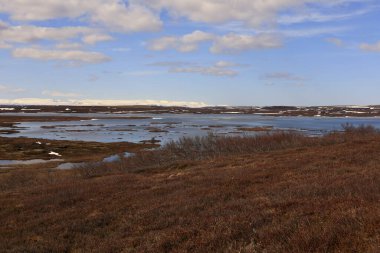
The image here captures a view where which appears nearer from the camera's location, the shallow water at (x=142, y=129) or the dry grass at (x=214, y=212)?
the dry grass at (x=214, y=212)

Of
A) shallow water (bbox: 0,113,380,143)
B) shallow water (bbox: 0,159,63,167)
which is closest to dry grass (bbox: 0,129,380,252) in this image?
shallow water (bbox: 0,159,63,167)

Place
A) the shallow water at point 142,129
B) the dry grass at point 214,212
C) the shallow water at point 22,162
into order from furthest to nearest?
1. the shallow water at point 142,129
2. the shallow water at point 22,162
3. the dry grass at point 214,212

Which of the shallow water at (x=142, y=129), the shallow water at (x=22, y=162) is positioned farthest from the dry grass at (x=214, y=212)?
the shallow water at (x=142, y=129)

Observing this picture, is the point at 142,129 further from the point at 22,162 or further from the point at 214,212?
the point at 214,212

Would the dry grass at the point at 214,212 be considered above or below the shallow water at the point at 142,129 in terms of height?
above

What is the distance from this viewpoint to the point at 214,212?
12188mm

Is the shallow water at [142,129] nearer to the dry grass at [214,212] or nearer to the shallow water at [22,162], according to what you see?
the shallow water at [22,162]

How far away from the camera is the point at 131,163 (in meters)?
36.8

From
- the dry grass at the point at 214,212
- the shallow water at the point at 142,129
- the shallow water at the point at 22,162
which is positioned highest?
the dry grass at the point at 214,212

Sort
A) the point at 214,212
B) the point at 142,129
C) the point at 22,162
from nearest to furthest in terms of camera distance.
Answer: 1. the point at 214,212
2. the point at 22,162
3. the point at 142,129

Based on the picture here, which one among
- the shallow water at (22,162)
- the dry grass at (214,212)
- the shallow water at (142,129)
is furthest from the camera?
the shallow water at (142,129)

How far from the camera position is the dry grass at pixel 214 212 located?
8219 mm

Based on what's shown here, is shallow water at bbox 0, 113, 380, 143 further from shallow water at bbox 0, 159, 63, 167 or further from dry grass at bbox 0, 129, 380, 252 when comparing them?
dry grass at bbox 0, 129, 380, 252

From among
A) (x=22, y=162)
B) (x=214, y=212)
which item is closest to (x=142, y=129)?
(x=22, y=162)
